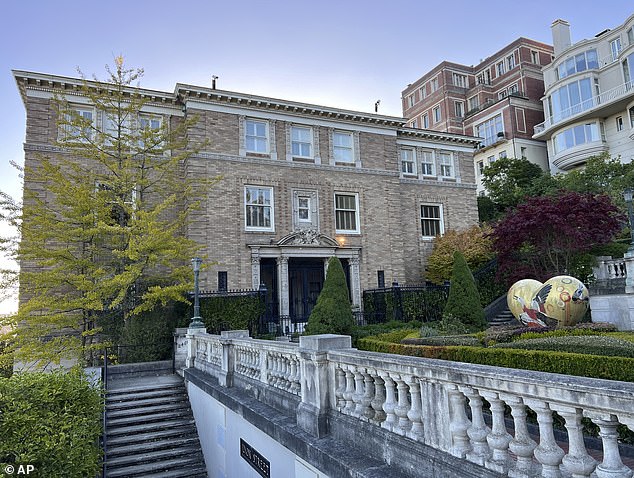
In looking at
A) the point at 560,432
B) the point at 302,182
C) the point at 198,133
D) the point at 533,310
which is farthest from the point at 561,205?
the point at 198,133

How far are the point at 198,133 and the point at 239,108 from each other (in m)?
2.56

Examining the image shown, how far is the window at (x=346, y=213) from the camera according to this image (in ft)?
76.6

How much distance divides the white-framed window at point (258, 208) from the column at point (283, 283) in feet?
5.49

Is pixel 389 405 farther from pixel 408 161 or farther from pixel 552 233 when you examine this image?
pixel 408 161

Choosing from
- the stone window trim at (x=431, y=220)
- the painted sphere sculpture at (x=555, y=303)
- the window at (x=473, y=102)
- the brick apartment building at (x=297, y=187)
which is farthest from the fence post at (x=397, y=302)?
the window at (x=473, y=102)

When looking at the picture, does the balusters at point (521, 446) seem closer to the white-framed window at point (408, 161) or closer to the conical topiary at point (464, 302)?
the conical topiary at point (464, 302)

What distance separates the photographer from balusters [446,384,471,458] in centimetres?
343

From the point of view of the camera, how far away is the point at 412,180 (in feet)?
86.7

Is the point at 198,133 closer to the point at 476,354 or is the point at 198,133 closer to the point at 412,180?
the point at 412,180

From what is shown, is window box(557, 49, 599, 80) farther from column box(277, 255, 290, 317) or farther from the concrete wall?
the concrete wall

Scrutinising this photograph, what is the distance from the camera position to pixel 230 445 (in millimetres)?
8773

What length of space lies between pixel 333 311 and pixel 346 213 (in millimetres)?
9672

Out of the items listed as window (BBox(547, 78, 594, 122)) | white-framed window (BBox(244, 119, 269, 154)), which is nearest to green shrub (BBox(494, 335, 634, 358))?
white-framed window (BBox(244, 119, 269, 154))

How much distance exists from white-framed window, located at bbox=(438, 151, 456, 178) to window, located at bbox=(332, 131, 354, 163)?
693cm
